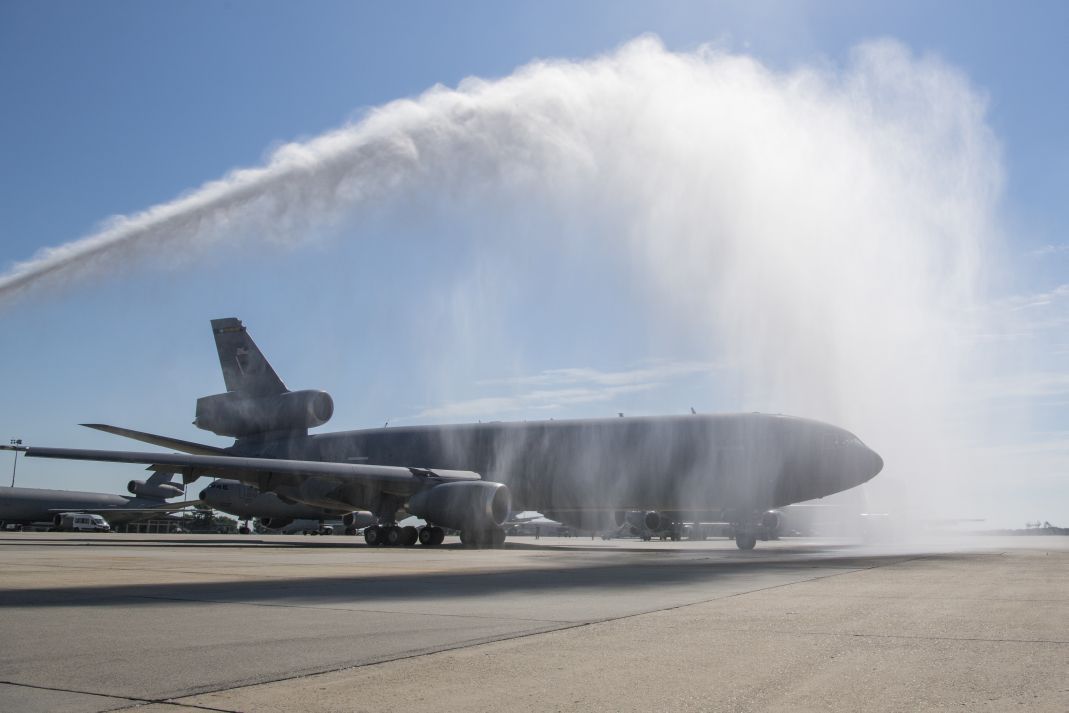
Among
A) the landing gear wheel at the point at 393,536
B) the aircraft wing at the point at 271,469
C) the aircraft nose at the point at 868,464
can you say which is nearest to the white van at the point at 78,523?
the aircraft wing at the point at 271,469

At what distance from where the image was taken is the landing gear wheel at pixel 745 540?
2816cm

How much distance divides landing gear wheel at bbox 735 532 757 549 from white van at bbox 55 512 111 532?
5740cm

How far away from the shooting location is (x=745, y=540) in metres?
28.4

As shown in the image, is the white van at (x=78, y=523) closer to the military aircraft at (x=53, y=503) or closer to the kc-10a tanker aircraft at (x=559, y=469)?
the military aircraft at (x=53, y=503)

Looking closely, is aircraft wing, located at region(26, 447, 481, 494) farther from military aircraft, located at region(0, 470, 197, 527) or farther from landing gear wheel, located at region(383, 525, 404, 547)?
military aircraft, located at region(0, 470, 197, 527)

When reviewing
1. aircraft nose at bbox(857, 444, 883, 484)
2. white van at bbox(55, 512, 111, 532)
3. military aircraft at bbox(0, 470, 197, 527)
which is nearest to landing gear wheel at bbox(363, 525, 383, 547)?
aircraft nose at bbox(857, 444, 883, 484)

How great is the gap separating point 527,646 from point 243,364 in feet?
116

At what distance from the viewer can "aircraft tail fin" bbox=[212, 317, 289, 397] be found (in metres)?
39.1

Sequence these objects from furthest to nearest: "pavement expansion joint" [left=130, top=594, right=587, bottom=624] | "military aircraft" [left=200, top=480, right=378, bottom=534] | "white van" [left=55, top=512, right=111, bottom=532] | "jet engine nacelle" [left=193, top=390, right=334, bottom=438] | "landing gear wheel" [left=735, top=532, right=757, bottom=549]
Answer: "white van" [left=55, top=512, right=111, bottom=532] < "military aircraft" [left=200, top=480, right=378, bottom=534] < "jet engine nacelle" [left=193, top=390, right=334, bottom=438] < "landing gear wheel" [left=735, top=532, right=757, bottom=549] < "pavement expansion joint" [left=130, top=594, right=587, bottom=624]

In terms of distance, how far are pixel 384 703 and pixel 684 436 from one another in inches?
1049

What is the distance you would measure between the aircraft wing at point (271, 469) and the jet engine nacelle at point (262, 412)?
545 centimetres

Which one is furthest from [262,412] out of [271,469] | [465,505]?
[465,505]

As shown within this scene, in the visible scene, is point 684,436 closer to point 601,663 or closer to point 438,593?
point 438,593

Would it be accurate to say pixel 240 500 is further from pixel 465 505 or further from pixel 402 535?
pixel 465 505
